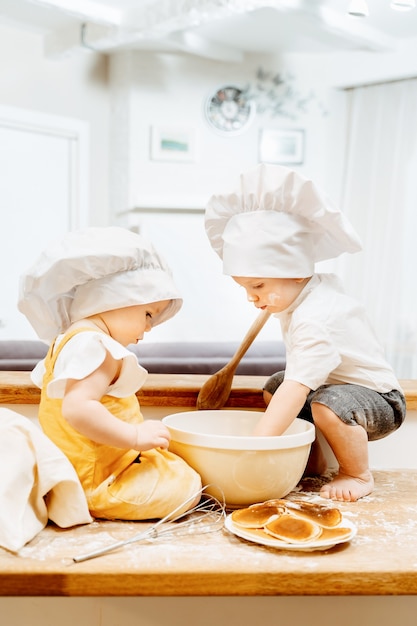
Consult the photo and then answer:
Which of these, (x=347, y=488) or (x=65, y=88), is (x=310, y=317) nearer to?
(x=347, y=488)

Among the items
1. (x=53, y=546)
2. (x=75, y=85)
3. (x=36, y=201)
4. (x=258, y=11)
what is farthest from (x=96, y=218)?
(x=53, y=546)

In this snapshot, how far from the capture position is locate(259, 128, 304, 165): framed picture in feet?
15.6

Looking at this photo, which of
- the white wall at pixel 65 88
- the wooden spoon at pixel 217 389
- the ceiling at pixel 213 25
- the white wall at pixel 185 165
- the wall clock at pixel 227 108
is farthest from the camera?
the wall clock at pixel 227 108

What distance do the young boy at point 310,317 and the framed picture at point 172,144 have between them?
11.5 feet

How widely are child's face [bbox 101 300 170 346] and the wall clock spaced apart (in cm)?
384

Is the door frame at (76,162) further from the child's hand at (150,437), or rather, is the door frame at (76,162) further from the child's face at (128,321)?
the child's hand at (150,437)

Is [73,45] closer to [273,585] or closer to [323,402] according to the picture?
[323,402]

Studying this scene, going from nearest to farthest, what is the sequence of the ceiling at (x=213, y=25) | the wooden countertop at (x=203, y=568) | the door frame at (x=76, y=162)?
the wooden countertop at (x=203, y=568) < the ceiling at (x=213, y=25) < the door frame at (x=76, y=162)

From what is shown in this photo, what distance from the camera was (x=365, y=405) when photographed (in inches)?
45.4

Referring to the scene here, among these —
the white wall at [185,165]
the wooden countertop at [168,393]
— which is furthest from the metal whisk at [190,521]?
the white wall at [185,165]

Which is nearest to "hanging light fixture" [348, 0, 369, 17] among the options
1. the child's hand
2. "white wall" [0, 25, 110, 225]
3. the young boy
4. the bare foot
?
the young boy

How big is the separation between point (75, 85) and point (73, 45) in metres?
0.37

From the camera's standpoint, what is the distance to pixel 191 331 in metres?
4.64

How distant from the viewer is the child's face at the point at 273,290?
3.86 ft
